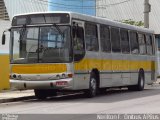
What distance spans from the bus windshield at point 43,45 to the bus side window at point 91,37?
158cm

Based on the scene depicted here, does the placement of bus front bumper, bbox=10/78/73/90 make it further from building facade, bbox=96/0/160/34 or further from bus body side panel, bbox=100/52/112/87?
building facade, bbox=96/0/160/34

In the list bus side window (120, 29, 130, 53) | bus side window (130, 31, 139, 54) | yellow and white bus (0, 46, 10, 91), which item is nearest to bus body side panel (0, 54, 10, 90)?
yellow and white bus (0, 46, 10, 91)

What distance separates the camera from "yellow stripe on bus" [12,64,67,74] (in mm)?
19953

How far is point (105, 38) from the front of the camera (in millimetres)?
23438

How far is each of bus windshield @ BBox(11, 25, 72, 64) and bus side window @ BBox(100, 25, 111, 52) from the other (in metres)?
3.24

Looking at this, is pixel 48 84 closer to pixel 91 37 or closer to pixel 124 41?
pixel 91 37

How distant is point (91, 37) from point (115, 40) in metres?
2.84

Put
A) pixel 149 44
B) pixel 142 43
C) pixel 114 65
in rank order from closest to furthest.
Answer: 1. pixel 114 65
2. pixel 142 43
3. pixel 149 44

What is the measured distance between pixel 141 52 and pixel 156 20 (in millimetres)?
26818

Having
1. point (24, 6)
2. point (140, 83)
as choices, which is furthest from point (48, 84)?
point (24, 6)

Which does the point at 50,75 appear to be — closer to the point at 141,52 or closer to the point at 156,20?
the point at 141,52

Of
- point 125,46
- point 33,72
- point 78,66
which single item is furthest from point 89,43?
point 125,46

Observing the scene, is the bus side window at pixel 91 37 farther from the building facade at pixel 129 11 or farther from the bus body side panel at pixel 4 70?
the building facade at pixel 129 11

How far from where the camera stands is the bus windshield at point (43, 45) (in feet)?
65.7
